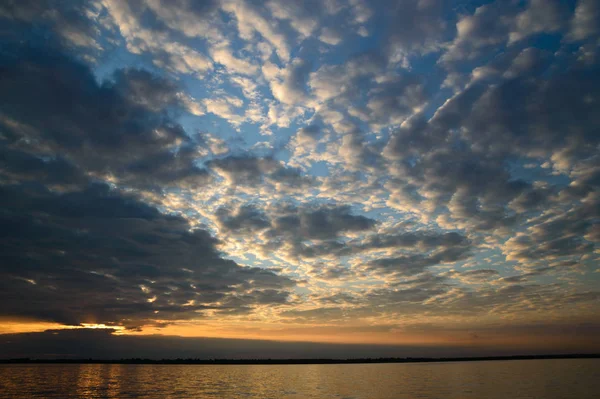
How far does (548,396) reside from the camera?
59094 mm

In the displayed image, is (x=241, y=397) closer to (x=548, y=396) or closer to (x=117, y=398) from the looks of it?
(x=117, y=398)

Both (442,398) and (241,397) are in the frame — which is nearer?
(442,398)

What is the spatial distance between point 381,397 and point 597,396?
3298 centimetres

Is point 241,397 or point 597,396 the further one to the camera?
point 241,397

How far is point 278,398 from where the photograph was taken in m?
62.2

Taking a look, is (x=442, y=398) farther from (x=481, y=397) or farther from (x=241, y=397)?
(x=241, y=397)

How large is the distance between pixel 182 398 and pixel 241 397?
9.70 m

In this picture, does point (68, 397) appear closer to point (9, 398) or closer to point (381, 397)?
point (9, 398)

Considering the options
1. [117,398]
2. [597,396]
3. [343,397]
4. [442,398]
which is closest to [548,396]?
[597,396]

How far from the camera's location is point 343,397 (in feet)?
204

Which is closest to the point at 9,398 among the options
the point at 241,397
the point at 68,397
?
the point at 68,397

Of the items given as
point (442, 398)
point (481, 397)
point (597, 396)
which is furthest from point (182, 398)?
point (597, 396)

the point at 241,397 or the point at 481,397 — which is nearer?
the point at 481,397

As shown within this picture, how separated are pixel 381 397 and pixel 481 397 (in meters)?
15.7
